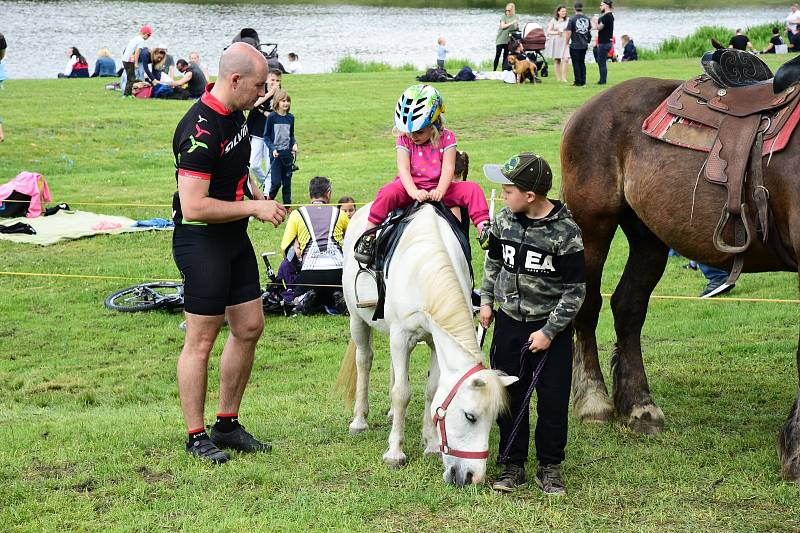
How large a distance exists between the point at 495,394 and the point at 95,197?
39.0ft

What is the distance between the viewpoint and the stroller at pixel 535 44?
97.3 feet

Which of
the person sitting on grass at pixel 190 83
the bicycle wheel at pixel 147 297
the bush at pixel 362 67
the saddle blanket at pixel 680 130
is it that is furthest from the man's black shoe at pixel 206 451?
the bush at pixel 362 67

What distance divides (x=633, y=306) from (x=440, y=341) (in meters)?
2.06

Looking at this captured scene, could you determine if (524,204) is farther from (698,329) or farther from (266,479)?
(698,329)

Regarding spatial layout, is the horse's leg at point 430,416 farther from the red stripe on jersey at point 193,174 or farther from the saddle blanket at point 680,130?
the saddle blanket at point 680,130

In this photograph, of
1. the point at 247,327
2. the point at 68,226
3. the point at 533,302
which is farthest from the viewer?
the point at 68,226

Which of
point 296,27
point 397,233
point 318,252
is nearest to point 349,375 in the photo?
point 397,233

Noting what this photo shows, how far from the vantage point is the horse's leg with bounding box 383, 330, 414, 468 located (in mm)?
5727

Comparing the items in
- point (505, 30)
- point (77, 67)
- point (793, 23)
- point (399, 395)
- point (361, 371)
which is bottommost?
point (361, 371)

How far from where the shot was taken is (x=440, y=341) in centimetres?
536

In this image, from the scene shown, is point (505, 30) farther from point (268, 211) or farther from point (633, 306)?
point (268, 211)

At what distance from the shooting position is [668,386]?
7336 mm

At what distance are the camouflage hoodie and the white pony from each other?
0.28 meters

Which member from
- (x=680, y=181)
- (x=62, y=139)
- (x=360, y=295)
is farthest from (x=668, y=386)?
(x=62, y=139)
